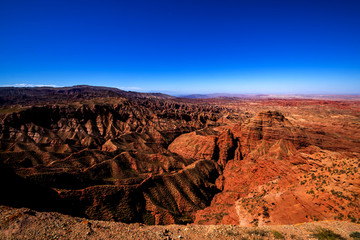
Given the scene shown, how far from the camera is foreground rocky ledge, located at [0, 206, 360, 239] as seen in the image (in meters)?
12.1

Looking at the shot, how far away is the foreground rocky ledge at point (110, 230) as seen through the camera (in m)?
12.1

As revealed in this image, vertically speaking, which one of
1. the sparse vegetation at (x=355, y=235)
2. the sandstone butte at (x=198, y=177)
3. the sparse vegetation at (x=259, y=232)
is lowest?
the sandstone butte at (x=198, y=177)

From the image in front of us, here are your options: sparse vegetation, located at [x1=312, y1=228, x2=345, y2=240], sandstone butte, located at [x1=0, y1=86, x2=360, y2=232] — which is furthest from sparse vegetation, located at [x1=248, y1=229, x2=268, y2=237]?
sandstone butte, located at [x1=0, y1=86, x2=360, y2=232]

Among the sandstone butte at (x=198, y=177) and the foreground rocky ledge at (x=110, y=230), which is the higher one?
the foreground rocky ledge at (x=110, y=230)

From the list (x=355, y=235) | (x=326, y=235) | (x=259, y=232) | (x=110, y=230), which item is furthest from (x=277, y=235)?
(x=110, y=230)

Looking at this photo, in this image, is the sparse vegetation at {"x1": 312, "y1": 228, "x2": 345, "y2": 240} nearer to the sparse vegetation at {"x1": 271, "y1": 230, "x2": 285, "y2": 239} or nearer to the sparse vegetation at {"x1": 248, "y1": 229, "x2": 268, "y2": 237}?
the sparse vegetation at {"x1": 271, "y1": 230, "x2": 285, "y2": 239}

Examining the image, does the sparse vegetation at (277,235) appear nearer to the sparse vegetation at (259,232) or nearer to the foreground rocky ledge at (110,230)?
the foreground rocky ledge at (110,230)

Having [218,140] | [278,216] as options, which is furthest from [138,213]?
[218,140]

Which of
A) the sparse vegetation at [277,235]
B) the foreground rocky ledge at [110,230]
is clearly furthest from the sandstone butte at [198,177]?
the sparse vegetation at [277,235]

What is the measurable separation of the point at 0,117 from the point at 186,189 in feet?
348

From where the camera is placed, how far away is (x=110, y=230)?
45.8 ft

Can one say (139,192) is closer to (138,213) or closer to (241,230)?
(138,213)

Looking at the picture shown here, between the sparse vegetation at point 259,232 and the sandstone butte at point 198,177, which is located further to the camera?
the sandstone butte at point 198,177

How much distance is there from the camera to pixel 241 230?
1520 cm
